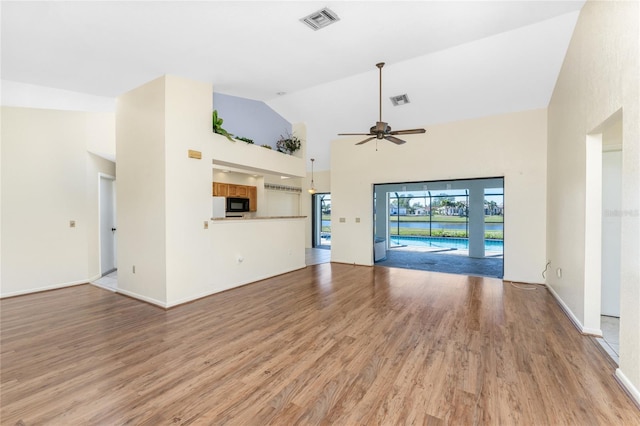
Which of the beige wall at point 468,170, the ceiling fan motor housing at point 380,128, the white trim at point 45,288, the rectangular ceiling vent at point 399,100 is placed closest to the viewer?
the ceiling fan motor housing at point 380,128

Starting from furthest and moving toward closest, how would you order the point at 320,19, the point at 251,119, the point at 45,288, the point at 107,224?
the point at 107,224, the point at 251,119, the point at 45,288, the point at 320,19

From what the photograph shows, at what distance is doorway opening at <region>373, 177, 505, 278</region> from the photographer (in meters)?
7.39

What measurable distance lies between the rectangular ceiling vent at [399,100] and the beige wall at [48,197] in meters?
5.38

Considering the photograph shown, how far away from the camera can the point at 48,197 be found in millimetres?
4570

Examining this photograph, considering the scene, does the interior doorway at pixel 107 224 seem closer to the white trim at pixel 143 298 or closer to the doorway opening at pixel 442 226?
the white trim at pixel 143 298

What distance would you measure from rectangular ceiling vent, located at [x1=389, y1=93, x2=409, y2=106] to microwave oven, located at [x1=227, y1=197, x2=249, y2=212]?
504 centimetres

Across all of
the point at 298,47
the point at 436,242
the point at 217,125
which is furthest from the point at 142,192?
the point at 436,242

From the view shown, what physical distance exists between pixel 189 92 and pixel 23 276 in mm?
3959

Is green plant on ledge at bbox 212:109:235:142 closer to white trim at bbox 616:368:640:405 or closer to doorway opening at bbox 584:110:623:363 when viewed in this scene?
doorway opening at bbox 584:110:623:363

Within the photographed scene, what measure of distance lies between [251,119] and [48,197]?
3.71 meters

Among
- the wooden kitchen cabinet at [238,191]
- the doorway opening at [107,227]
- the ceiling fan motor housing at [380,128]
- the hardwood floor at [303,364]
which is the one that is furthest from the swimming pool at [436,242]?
the doorway opening at [107,227]

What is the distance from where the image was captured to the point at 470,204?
8.66 m

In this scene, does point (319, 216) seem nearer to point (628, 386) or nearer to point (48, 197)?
point (48, 197)

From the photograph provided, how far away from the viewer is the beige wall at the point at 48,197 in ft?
13.9
